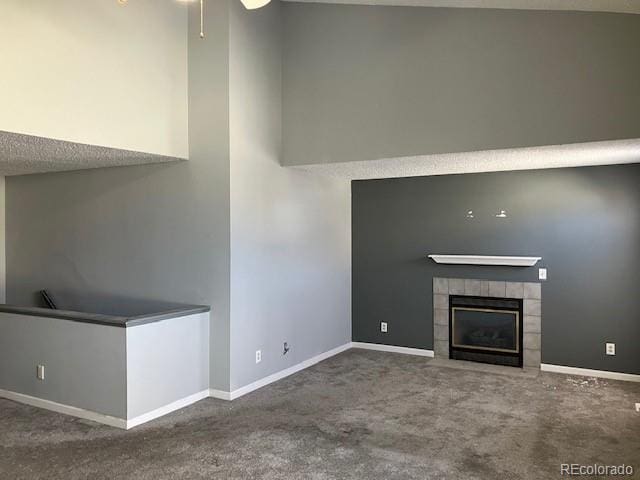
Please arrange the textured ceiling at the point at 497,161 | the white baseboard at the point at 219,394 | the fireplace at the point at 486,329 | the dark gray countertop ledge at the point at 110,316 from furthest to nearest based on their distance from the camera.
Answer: the fireplace at the point at 486,329
the white baseboard at the point at 219,394
the textured ceiling at the point at 497,161
the dark gray countertop ledge at the point at 110,316

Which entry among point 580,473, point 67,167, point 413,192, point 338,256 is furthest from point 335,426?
point 67,167

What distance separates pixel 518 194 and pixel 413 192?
1.22m

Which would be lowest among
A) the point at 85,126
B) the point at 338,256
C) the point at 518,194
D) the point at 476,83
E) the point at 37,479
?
the point at 37,479

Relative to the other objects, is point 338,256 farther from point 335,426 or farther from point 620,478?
point 620,478

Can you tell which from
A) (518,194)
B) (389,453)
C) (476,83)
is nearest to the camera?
(389,453)

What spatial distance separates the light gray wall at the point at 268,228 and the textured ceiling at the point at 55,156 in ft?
2.58

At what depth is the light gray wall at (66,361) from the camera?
3881 millimetres

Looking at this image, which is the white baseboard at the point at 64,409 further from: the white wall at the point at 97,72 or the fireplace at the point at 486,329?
the fireplace at the point at 486,329

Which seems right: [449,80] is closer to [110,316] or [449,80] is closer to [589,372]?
[589,372]

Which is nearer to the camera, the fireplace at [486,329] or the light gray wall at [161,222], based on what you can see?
the light gray wall at [161,222]

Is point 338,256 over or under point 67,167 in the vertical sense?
under

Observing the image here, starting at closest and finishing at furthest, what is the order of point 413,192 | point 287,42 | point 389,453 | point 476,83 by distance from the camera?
point 389,453 < point 476,83 < point 287,42 < point 413,192

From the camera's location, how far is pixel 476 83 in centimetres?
419

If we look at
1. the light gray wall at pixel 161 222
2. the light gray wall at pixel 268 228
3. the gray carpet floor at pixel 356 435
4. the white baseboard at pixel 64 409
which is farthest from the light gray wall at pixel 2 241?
the light gray wall at pixel 268 228
